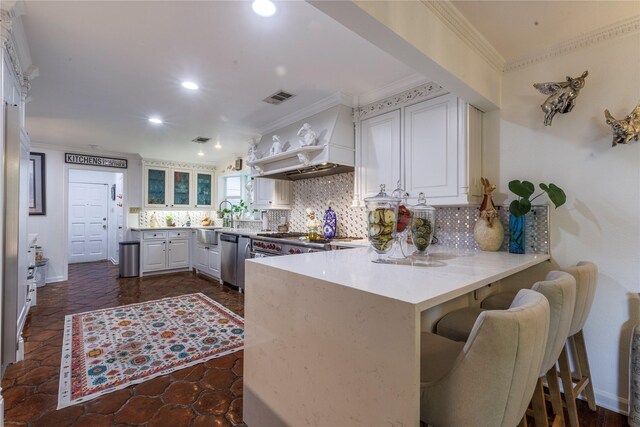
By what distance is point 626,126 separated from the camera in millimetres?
1792

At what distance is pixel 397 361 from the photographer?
881mm

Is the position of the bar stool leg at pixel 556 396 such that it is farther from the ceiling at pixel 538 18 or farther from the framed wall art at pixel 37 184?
the framed wall art at pixel 37 184

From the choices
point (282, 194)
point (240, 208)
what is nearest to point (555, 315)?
point (282, 194)

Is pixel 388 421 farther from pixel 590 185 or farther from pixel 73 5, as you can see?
pixel 73 5

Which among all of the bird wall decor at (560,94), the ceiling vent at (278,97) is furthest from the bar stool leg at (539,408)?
the ceiling vent at (278,97)

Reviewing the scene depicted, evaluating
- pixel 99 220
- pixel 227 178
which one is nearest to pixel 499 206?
pixel 227 178

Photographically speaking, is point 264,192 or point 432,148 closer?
point 432,148

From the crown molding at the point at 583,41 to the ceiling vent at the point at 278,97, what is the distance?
1963mm

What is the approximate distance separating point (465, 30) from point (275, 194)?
3171mm

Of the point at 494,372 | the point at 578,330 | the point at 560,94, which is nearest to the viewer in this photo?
the point at 494,372

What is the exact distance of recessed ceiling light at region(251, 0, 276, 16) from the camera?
1670mm

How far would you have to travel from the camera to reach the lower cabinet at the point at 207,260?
516 cm

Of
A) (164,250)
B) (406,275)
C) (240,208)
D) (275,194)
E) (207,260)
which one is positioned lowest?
(207,260)

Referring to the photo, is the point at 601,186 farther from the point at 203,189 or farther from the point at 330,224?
the point at 203,189
